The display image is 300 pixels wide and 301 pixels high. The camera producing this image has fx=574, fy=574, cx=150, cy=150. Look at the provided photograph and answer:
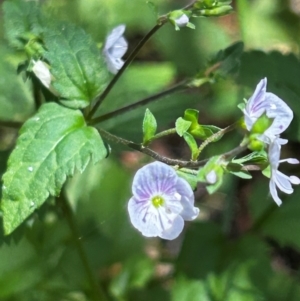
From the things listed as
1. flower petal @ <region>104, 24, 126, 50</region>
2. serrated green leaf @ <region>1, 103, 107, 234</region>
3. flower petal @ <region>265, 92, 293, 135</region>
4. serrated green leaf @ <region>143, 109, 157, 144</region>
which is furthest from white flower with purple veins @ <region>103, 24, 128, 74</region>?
flower petal @ <region>265, 92, 293, 135</region>

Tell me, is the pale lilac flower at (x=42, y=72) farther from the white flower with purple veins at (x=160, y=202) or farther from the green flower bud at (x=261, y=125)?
the green flower bud at (x=261, y=125)

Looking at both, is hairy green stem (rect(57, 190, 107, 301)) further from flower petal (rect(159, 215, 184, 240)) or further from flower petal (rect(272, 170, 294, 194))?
flower petal (rect(272, 170, 294, 194))

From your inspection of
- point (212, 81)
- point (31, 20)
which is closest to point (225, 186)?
point (212, 81)

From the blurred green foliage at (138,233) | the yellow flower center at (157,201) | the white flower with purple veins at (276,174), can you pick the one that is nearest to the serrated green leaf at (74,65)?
the blurred green foliage at (138,233)

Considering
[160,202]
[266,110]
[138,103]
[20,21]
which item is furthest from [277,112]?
[20,21]

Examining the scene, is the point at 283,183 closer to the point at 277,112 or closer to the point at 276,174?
the point at 276,174
